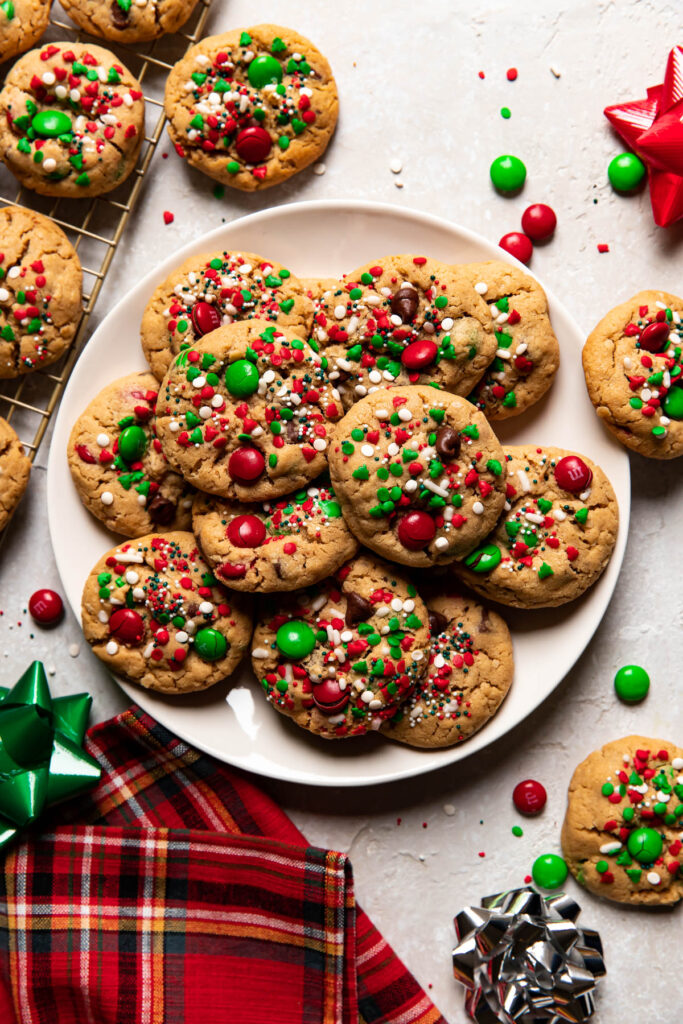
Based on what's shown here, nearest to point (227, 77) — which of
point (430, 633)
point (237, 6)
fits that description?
point (237, 6)

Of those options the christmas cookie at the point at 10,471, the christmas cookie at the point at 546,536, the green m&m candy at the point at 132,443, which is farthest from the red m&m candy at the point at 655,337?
the christmas cookie at the point at 10,471

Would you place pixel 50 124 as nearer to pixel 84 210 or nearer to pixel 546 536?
pixel 84 210

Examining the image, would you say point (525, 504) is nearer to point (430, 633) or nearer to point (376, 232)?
point (430, 633)

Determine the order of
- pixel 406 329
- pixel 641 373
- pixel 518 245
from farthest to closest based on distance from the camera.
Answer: pixel 518 245
pixel 641 373
pixel 406 329

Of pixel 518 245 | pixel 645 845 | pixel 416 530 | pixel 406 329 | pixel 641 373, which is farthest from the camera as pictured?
pixel 518 245

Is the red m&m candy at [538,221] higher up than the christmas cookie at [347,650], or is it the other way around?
the red m&m candy at [538,221]

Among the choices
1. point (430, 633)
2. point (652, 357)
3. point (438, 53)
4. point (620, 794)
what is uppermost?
point (438, 53)

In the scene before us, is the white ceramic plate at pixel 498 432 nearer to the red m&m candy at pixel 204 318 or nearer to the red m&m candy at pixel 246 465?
the red m&m candy at pixel 204 318

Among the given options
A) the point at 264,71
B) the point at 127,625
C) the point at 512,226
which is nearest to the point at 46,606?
the point at 127,625
